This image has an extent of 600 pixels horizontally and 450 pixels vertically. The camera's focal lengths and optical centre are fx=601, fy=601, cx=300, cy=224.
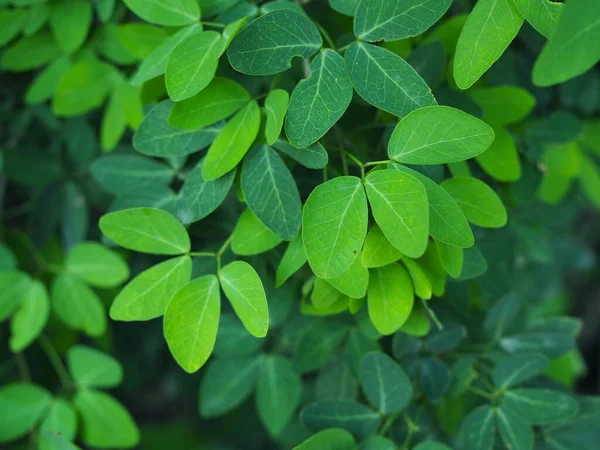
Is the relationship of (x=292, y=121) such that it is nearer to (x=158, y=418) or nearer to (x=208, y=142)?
(x=208, y=142)

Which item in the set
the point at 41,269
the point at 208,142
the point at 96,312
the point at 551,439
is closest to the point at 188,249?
the point at 208,142

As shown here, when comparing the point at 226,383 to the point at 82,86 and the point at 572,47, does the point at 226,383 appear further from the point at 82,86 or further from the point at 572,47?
the point at 572,47

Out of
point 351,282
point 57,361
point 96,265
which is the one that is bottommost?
point 57,361

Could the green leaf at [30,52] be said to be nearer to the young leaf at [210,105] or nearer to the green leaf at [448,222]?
the young leaf at [210,105]

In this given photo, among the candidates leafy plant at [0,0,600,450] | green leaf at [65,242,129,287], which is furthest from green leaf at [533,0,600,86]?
green leaf at [65,242,129,287]

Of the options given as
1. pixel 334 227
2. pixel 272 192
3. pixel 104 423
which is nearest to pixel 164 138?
pixel 272 192

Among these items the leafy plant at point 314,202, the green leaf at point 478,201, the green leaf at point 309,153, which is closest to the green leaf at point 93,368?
the leafy plant at point 314,202

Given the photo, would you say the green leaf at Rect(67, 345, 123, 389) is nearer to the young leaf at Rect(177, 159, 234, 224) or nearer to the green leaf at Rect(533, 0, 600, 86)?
the young leaf at Rect(177, 159, 234, 224)
